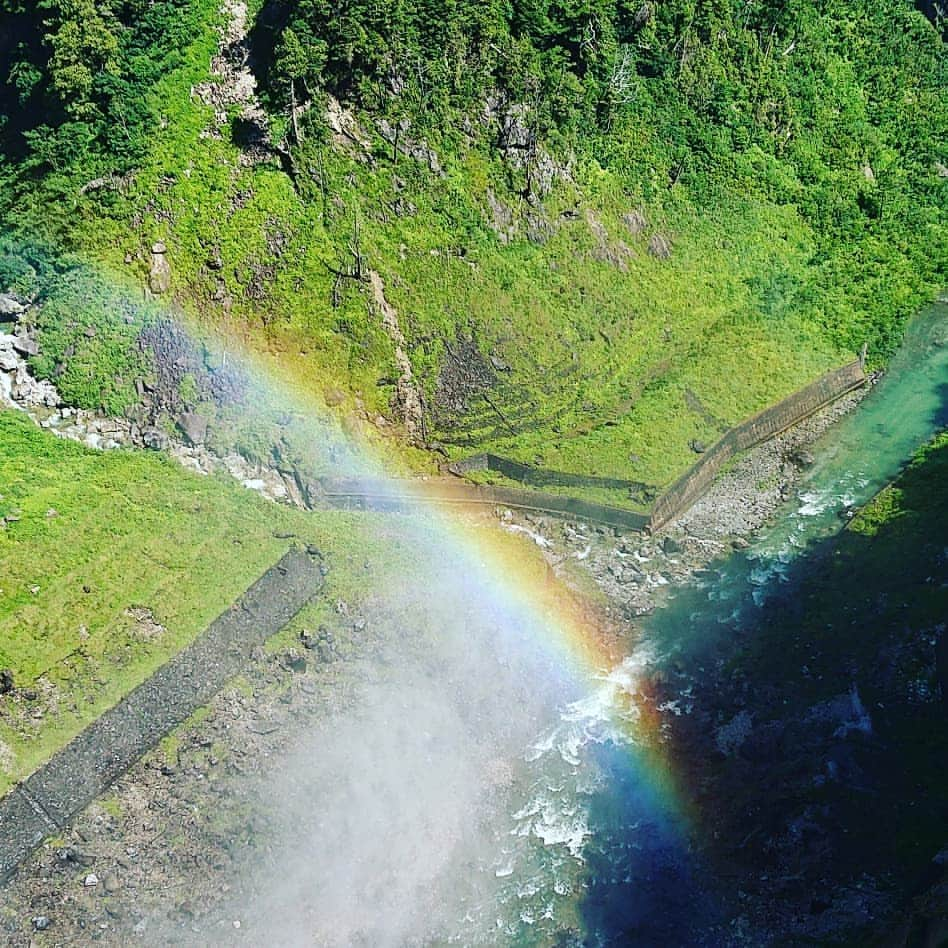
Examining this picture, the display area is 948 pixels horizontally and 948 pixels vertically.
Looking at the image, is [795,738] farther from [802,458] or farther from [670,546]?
[802,458]

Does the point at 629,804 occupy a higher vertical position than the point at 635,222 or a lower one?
lower

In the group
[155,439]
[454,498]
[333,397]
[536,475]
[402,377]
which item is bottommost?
[454,498]

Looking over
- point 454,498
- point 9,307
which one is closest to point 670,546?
point 454,498

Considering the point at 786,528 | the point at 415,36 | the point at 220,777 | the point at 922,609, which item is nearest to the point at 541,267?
the point at 415,36

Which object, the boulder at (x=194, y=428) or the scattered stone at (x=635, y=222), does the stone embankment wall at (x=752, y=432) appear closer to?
the scattered stone at (x=635, y=222)

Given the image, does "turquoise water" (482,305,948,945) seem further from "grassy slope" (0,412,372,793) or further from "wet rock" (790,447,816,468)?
"grassy slope" (0,412,372,793)

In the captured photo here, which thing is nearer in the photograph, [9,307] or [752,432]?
[9,307]

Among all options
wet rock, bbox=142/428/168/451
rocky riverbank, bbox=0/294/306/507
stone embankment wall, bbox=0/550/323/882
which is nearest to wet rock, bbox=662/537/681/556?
stone embankment wall, bbox=0/550/323/882
